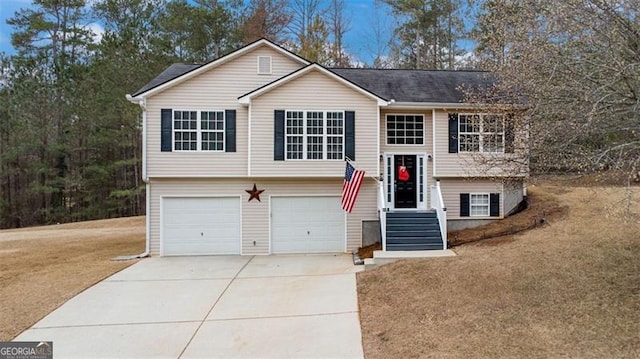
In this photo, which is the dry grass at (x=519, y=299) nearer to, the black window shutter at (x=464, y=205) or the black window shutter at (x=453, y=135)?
the black window shutter at (x=464, y=205)

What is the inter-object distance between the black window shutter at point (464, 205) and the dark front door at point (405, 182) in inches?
61.9

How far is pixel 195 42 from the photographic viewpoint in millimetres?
25250

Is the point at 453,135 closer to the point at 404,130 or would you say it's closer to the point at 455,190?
the point at 404,130

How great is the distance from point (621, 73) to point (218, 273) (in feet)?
31.1

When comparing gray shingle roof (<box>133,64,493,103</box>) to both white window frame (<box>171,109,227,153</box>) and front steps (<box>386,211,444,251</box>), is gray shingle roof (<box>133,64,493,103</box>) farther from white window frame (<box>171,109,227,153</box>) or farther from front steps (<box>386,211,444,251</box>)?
front steps (<box>386,211,444,251</box>)

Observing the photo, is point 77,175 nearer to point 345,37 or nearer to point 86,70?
point 86,70

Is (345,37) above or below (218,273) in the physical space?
above

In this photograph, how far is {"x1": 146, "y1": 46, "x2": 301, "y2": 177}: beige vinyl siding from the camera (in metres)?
A: 12.4

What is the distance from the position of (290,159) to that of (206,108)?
3.25m

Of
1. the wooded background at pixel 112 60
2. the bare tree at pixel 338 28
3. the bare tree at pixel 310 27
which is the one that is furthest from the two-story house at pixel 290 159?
the bare tree at pixel 338 28

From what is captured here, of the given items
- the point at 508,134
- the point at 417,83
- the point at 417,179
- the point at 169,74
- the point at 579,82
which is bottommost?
the point at 417,179

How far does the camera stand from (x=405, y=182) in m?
13.4

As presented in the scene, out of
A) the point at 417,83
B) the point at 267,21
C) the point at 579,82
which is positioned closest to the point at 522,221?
the point at 417,83

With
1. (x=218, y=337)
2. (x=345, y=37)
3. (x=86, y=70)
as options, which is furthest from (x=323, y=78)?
(x=86, y=70)
